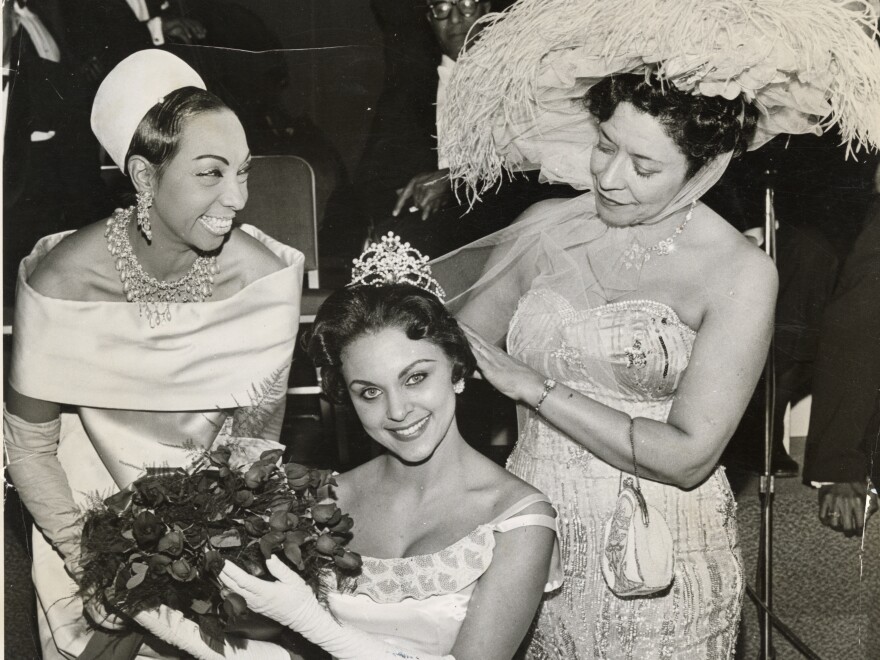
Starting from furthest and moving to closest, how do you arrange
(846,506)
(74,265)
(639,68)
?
(846,506) < (74,265) < (639,68)

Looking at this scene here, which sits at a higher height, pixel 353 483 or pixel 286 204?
pixel 286 204

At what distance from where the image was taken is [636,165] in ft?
5.96

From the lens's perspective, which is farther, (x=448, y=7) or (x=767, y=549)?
(x=767, y=549)

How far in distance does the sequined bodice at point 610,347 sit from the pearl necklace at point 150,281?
0.68m

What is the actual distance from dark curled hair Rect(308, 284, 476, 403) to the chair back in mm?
168

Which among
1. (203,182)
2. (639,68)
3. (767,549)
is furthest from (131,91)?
(767,549)

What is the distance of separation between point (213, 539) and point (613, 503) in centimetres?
83

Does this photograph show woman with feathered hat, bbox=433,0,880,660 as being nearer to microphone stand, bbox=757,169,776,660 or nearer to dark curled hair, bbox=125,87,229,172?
microphone stand, bbox=757,169,776,660

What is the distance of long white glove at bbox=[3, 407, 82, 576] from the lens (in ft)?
6.59

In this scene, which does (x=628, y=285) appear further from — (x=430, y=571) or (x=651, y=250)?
(x=430, y=571)

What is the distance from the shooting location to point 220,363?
202 centimetres

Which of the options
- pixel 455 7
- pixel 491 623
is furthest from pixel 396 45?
pixel 491 623

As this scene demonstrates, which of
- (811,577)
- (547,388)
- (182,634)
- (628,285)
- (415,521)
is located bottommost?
(811,577)

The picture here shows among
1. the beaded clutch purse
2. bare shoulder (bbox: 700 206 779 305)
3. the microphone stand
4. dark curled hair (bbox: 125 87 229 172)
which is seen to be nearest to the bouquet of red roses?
the beaded clutch purse
